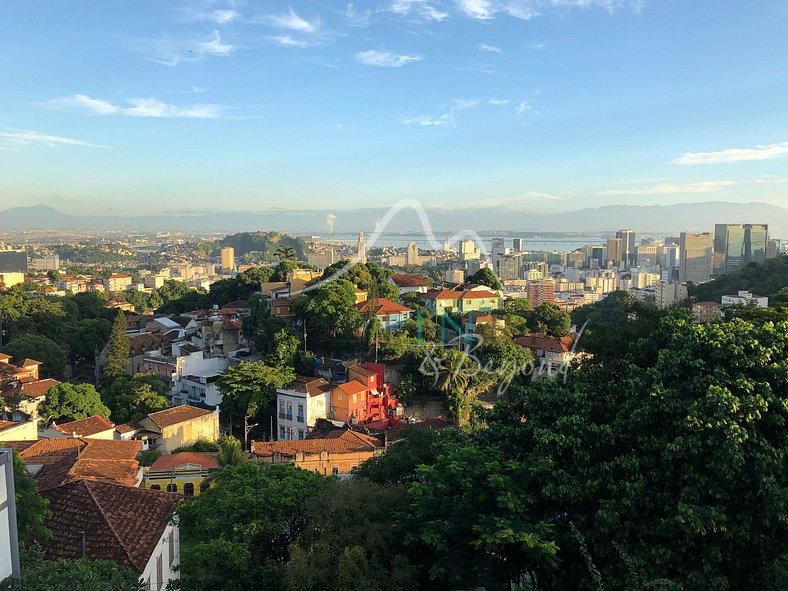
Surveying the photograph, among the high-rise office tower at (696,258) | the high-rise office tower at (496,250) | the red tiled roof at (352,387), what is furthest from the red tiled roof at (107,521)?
the high-rise office tower at (696,258)

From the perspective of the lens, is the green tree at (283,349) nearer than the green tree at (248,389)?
No

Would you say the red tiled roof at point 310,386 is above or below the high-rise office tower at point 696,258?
below

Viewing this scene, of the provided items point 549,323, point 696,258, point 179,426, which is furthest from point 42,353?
point 696,258

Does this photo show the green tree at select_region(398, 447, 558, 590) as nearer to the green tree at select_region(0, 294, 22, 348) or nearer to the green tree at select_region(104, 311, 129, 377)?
the green tree at select_region(104, 311, 129, 377)

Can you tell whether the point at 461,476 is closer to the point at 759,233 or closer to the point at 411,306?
the point at 411,306

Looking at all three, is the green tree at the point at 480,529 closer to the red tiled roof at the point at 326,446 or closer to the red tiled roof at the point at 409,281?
the red tiled roof at the point at 326,446

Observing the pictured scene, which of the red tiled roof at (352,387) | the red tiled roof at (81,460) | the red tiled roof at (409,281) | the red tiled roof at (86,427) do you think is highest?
the red tiled roof at (409,281)

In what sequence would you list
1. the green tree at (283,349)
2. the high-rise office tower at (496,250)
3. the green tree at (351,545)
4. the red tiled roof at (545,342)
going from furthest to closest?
the high-rise office tower at (496,250) → the red tiled roof at (545,342) → the green tree at (283,349) → the green tree at (351,545)

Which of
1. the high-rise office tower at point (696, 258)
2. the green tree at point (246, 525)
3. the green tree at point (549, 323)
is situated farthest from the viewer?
the high-rise office tower at point (696, 258)
